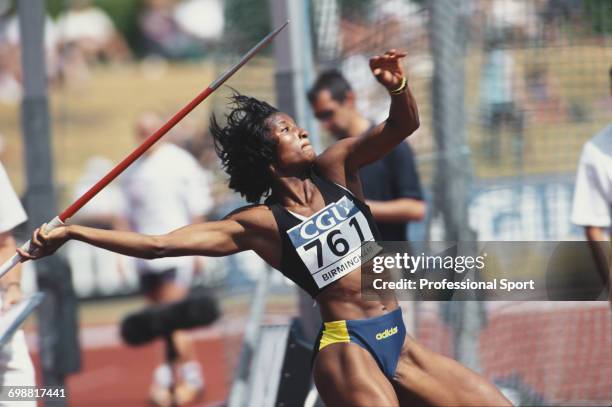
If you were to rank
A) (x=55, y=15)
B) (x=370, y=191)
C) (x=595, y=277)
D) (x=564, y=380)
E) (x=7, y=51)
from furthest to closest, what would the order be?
(x=55, y=15) < (x=7, y=51) < (x=564, y=380) < (x=370, y=191) < (x=595, y=277)

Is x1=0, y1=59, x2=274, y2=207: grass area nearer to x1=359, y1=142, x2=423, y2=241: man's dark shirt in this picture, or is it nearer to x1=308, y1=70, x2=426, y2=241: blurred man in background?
x1=308, y1=70, x2=426, y2=241: blurred man in background

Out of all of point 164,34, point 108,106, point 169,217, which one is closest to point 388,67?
point 169,217

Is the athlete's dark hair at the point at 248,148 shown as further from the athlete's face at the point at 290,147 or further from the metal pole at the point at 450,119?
the metal pole at the point at 450,119

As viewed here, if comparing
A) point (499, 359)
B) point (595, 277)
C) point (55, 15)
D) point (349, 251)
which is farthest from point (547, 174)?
point (55, 15)

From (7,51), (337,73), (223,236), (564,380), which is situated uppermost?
(7,51)

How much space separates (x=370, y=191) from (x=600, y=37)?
2125mm

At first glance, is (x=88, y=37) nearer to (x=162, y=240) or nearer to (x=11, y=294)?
(x=11, y=294)

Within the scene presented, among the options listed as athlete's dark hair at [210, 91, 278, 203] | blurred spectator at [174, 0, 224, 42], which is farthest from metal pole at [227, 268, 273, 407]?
blurred spectator at [174, 0, 224, 42]

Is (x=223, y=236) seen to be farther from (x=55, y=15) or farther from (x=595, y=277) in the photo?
(x=55, y=15)

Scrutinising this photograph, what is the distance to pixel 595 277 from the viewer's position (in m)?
5.91

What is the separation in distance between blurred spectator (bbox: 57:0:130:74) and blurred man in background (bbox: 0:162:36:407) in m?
13.5

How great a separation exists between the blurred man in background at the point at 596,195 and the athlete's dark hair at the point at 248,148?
5.57 ft

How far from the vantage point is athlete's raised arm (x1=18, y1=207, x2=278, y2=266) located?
477 centimetres

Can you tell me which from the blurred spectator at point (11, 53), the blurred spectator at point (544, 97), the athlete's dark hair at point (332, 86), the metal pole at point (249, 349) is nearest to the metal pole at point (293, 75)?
the athlete's dark hair at point (332, 86)
